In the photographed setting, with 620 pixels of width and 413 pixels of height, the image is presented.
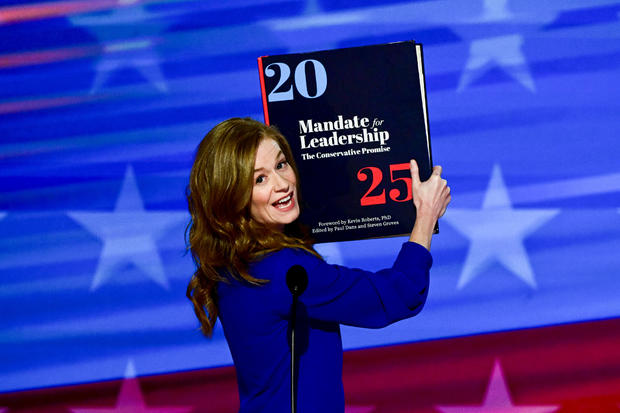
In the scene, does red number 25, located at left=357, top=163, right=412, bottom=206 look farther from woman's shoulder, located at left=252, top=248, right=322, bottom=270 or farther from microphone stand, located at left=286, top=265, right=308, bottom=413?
microphone stand, located at left=286, top=265, right=308, bottom=413

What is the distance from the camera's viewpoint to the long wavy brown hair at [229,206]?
135 centimetres

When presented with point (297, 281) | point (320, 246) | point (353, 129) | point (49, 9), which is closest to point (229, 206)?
point (297, 281)

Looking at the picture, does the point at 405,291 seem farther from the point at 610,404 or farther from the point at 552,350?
the point at 610,404

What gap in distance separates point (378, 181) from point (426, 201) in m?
0.12

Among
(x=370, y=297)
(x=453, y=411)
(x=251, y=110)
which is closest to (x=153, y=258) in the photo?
(x=251, y=110)

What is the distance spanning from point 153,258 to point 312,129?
1.16 m

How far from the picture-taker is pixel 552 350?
240 cm

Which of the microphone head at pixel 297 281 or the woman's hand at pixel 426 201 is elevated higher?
the woman's hand at pixel 426 201

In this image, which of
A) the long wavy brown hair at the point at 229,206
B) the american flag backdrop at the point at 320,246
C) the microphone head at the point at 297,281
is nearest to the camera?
the microphone head at the point at 297,281

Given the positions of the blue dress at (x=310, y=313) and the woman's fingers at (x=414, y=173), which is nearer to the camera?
the blue dress at (x=310, y=313)

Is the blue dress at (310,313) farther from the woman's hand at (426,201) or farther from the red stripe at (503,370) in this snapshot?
the red stripe at (503,370)

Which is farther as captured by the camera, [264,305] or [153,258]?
[153,258]

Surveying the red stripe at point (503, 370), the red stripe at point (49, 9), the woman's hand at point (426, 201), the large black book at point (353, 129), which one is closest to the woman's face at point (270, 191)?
the large black book at point (353, 129)

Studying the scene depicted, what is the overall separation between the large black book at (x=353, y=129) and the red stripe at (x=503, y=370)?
102 cm
